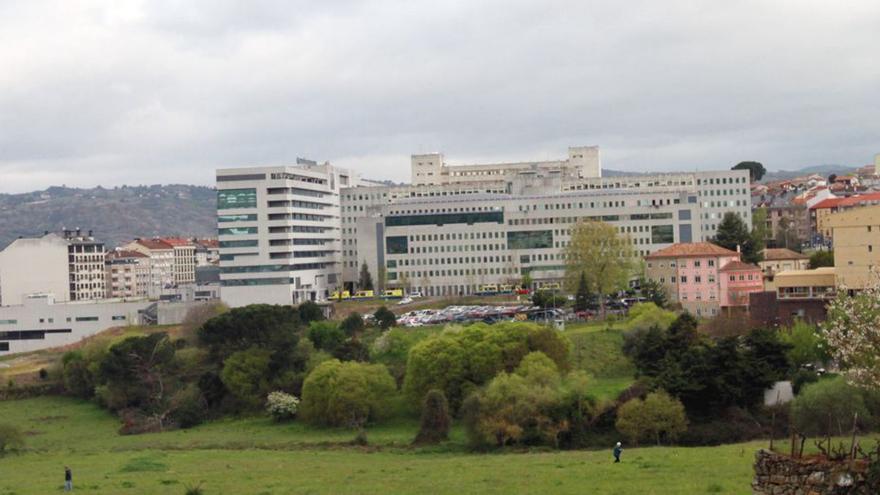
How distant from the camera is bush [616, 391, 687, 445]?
53969 mm

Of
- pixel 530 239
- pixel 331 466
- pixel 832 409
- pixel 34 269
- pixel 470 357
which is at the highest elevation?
pixel 530 239

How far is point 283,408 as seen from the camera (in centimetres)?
7181

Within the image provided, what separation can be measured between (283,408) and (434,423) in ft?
54.5

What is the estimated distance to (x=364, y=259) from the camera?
14575cm

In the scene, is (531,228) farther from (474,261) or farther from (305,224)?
(305,224)

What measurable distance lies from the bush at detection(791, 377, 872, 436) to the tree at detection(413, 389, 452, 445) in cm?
1792

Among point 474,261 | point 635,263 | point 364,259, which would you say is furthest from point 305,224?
point 635,263

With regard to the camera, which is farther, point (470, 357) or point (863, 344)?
point (470, 357)

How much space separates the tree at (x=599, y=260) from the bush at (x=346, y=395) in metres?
35.6

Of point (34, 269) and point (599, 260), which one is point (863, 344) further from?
point (34, 269)

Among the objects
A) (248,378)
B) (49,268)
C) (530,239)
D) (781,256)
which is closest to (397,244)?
(530,239)

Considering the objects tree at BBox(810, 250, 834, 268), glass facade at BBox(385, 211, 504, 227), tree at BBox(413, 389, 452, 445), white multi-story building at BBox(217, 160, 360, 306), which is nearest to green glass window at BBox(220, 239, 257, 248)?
white multi-story building at BBox(217, 160, 360, 306)

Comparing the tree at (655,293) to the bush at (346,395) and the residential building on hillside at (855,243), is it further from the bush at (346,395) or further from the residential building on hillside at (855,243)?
the bush at (346,395)

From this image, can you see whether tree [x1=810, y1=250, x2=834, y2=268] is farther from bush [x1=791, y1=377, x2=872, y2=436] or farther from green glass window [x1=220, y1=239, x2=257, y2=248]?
green glass window [x1=220, y1=239, x2=257, y2=248]
